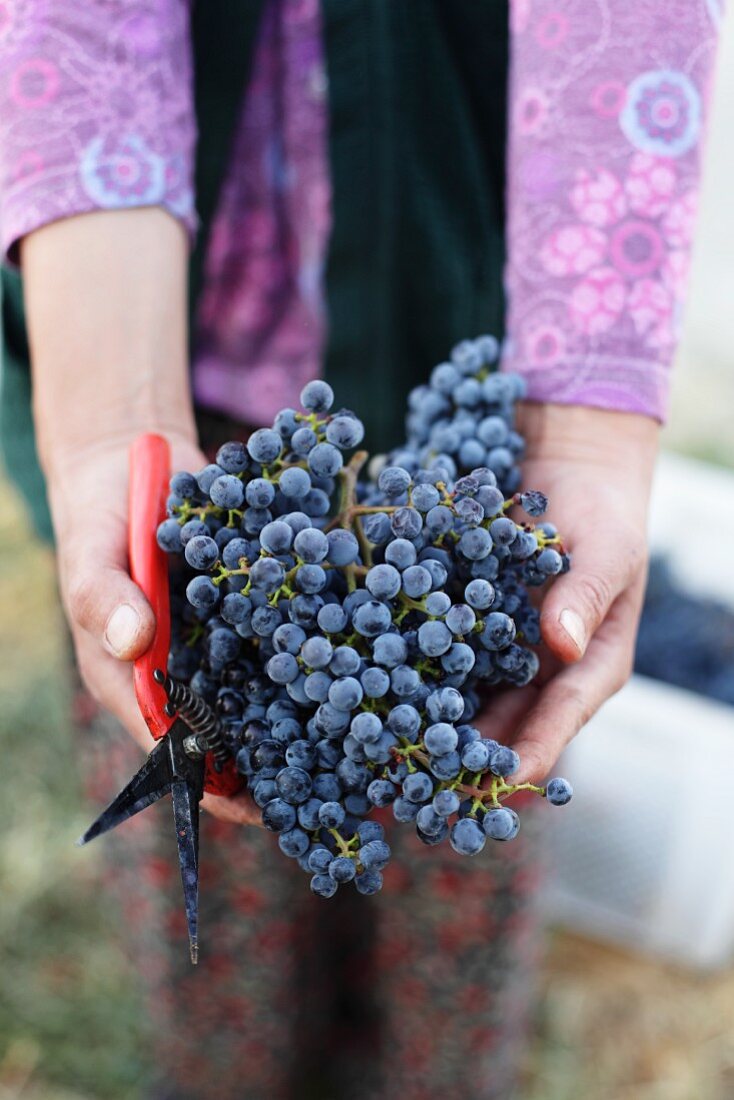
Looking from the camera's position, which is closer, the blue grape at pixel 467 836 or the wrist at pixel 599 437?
the blue grape at pixel 467 836

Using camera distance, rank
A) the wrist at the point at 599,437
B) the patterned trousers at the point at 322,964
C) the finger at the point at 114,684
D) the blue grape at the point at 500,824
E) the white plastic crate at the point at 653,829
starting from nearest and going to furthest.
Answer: the blue grape at the point at 500,824
the finger at the point at 114,684
the wrist at the point at 599,437
the patterned trousers at the point at 322,964
the white plastic crate at the point at 653,829

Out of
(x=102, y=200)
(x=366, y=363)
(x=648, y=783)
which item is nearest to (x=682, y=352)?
(x=648, y=783)

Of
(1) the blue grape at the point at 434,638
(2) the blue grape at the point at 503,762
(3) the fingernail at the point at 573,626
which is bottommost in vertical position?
(2) the blue grape at the point at 503,762

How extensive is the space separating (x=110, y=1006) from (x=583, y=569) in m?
1.49

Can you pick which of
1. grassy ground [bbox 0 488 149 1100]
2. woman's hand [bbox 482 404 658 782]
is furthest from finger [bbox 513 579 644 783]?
grassy ground [bbox 0 488 149 1100]

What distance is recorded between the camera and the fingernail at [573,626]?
0.74 metres

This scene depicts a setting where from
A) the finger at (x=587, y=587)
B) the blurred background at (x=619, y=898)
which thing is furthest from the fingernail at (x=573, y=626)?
the blurred background at (x=619, y=898)

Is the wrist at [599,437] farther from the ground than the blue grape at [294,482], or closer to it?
closer to it

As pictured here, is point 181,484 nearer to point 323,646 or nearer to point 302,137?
point 323,646

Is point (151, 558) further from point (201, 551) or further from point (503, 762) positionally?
point (503, 762)

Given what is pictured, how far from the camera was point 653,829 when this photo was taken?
178cm

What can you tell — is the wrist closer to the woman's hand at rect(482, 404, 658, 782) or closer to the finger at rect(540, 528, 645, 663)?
the woman's hand at rect(482, 404, 658, 782)

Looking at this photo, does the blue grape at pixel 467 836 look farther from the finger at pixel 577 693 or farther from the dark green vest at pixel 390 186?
the dark green vest at pixel 390 186

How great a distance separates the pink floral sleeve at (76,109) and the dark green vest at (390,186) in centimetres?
12
